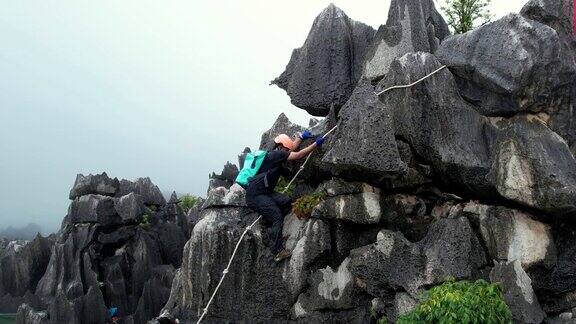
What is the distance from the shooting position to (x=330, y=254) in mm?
10508

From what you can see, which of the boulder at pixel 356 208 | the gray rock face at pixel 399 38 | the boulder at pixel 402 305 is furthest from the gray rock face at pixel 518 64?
the boulder at pixel 402 305

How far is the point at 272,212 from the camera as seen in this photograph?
424 inches

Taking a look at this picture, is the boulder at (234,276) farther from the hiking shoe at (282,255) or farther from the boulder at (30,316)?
the boulder at (30,316)

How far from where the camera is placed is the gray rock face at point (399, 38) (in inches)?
459

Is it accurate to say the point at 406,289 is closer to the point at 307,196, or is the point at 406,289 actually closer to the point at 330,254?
the point at 330,254

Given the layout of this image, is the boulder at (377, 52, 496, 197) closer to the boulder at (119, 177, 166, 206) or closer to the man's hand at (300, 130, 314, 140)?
the man's hand at (300, 130, 314, 140)

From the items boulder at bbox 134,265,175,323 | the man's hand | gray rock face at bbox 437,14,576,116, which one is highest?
gray rock face at bbox 437,14,576,116

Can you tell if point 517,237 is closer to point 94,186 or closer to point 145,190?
point 94,186

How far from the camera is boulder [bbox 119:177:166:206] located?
1269 inches

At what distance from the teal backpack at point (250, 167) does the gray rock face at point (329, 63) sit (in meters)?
2.29

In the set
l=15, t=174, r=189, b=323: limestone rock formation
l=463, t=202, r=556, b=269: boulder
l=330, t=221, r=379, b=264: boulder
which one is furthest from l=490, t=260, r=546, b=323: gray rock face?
l=15, t=174, r=189, b=323: limestone rock formation

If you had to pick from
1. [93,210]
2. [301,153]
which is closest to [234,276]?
[301,153]

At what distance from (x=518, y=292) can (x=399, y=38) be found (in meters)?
5.82

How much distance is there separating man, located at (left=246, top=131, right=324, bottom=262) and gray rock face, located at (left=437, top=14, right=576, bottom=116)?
329 centimetres
